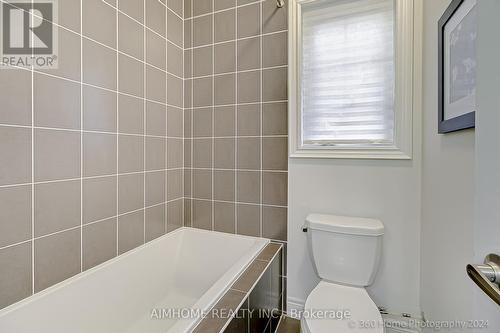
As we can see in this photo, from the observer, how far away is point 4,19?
1.04 m

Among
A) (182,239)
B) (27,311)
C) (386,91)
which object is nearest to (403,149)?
(386,91)

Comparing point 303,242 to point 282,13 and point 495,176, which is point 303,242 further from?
point 282,13

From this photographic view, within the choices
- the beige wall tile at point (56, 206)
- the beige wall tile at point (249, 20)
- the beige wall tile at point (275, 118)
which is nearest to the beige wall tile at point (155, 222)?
the beige wall tile at point (56, 206)

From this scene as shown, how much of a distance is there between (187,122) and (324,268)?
60.8 inches

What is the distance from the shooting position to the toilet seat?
1.08 m

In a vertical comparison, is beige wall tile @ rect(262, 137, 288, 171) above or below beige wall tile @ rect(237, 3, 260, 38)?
below

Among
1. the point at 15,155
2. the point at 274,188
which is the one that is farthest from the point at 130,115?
the point at 274,188

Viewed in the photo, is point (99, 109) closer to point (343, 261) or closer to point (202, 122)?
point (202, 122)

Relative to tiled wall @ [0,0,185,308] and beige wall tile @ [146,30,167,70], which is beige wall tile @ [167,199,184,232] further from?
beige wall tile @ [146,30,167,70]

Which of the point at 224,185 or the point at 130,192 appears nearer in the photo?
the point at 130,192

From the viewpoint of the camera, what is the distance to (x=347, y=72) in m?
1.58

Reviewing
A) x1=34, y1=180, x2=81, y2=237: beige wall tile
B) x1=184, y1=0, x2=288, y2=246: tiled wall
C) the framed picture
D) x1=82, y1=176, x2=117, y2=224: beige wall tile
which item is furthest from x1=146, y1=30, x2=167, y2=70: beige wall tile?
the framed picture

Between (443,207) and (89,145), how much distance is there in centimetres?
180

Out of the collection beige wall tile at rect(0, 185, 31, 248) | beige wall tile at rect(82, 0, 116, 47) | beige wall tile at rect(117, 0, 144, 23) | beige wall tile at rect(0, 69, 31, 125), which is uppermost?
beige wall tile at rect(117, 0, 144, 23)
